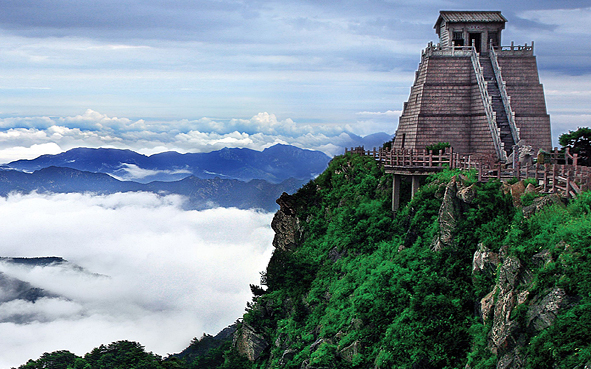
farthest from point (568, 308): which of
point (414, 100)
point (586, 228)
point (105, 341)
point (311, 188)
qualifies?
point (105, 341)

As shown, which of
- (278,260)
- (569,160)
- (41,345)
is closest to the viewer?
(569,160)

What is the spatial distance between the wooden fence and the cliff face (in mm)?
886

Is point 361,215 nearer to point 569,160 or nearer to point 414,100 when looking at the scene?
point 414,100

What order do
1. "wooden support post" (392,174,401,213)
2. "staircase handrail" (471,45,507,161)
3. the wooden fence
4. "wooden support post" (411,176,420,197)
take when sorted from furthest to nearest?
"staircase handrail" (471,45,507,161) < "wooden support post" (392,174,401,213) < "wooden support post" (411,176,420,197) < the wooden fence

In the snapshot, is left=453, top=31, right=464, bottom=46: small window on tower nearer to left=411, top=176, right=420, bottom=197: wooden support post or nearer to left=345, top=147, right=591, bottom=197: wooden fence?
left=345, top=147, right=591, bottom=197: wooden fence

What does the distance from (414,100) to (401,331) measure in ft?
72.7

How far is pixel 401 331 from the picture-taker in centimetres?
2684

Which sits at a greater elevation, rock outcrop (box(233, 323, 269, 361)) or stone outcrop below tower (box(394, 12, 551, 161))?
stone outcrop below tower (box(394, 12, 551, 161))

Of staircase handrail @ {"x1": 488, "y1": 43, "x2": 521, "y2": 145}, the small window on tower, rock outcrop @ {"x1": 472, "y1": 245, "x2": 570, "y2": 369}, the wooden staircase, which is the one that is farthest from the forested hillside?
the small window on tower

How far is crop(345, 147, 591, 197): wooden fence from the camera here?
977 inches

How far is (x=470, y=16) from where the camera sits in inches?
1822

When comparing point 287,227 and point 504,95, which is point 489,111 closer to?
point 504,95

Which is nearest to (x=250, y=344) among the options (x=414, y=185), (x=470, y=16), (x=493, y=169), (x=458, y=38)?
(x=414, y=185)

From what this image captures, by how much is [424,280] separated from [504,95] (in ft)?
68.9
